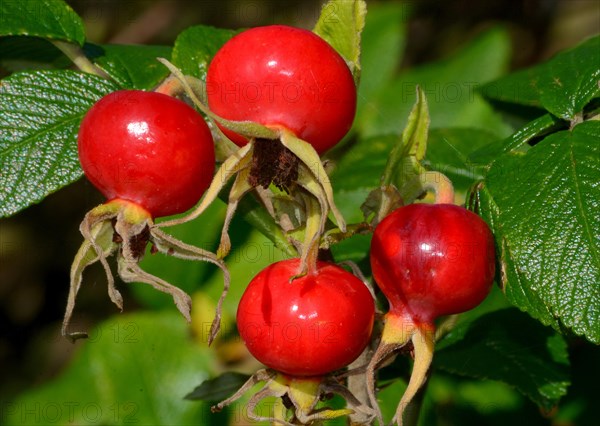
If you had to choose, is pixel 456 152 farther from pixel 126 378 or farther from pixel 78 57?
pixel 126 378

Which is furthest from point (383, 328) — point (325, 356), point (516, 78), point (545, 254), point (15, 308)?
point (15, 308)

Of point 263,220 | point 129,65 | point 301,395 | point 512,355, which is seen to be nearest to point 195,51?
point 129,65

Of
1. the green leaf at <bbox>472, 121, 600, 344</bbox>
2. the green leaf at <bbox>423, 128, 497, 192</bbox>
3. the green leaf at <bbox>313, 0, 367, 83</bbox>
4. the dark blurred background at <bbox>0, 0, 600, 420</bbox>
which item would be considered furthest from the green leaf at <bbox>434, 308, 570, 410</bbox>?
the dark blurred background at <bbox>0, 0, 600, 420</bbox>

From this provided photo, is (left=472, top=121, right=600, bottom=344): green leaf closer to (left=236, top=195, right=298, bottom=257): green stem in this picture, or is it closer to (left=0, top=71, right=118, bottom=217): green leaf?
(left=236, top=195, right=298, bottom=257): green stem

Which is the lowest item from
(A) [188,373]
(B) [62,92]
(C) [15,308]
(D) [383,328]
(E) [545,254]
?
(C) [15,308]

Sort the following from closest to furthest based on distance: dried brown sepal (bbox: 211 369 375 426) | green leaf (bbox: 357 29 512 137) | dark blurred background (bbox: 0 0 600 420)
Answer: dried brown sepal (bbox: 211 369 375 426) < green leaf (bbox: 357 29 512 137) < dark blurred background (bbox: 0 0 600 420)

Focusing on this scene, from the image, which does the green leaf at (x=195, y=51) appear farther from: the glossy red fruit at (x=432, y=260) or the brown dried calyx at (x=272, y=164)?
the glossy red fruit at (x=432, y=260)

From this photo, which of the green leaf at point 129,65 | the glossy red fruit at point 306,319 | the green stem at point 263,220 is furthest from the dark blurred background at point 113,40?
the glossy red fruit at point 306,319

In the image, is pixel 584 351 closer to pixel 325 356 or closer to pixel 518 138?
pixel 518 138
